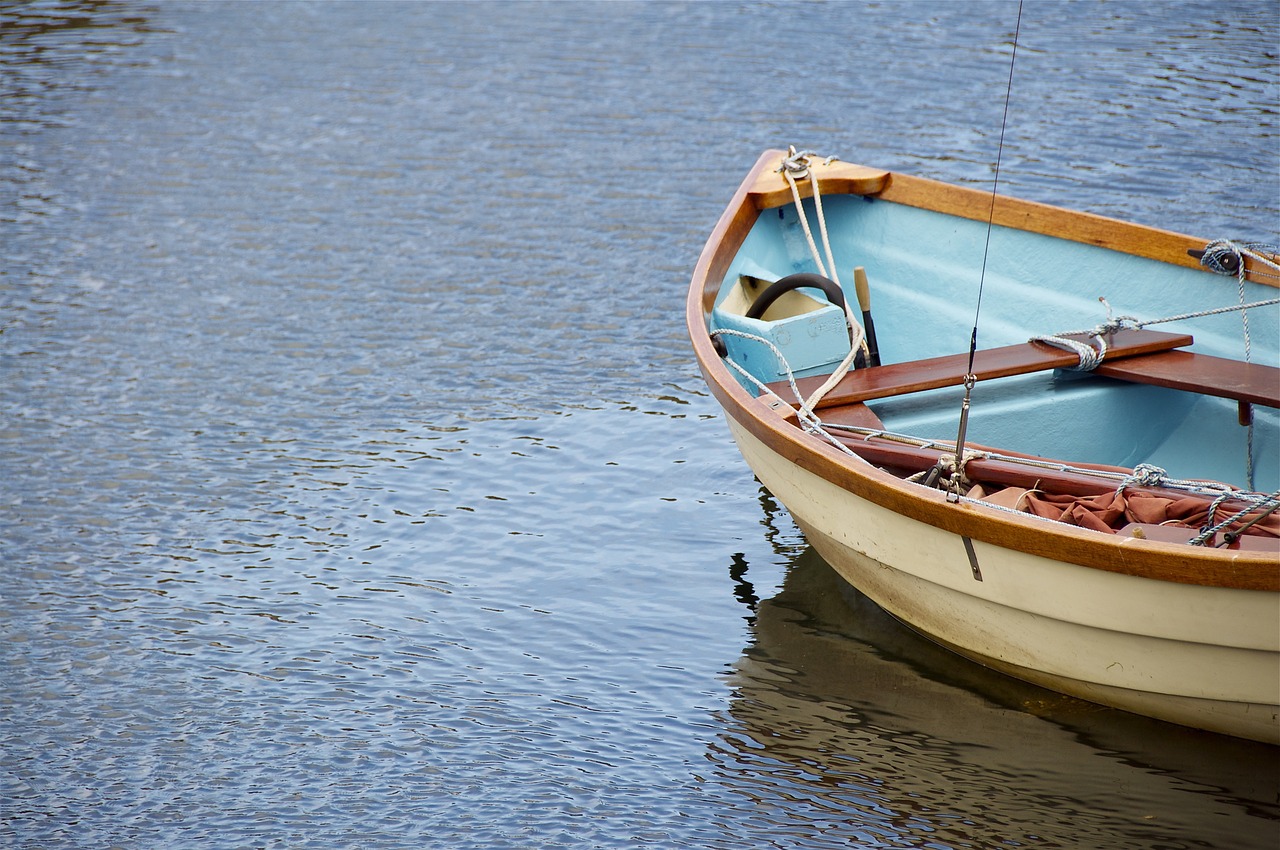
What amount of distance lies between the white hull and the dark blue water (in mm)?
201

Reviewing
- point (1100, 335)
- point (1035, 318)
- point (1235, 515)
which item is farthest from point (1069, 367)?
point (1235, 515)

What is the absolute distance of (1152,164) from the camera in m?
9.80

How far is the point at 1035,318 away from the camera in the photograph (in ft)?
19.8

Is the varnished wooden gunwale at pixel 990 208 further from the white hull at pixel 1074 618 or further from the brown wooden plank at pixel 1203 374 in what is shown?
the white hull at pixel 1074 618

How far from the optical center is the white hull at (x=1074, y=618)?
3820 millimetres

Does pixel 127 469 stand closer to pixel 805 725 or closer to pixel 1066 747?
pixel 805 725

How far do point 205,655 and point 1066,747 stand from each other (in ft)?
10.4

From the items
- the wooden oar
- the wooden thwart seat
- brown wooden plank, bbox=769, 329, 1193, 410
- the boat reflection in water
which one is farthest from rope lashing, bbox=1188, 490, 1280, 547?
the wooden oar

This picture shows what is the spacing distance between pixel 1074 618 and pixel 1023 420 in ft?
4.53

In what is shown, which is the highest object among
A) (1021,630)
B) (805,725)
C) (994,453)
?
(994,453)

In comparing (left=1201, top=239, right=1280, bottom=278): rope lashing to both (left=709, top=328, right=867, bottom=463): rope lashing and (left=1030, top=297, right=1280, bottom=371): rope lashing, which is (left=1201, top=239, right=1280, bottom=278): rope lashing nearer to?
(left=1030, top=297, right=1280, bottom=371): rope lashing

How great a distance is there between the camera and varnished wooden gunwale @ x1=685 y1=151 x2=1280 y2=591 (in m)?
3.68

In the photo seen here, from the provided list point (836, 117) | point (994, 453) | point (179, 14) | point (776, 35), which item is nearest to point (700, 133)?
point (836, 117)

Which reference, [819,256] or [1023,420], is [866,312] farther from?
[819,256]
